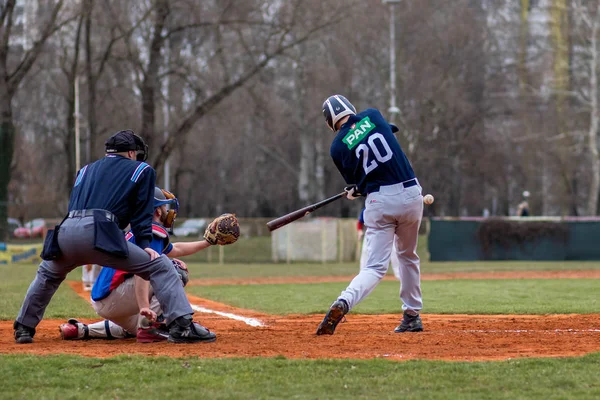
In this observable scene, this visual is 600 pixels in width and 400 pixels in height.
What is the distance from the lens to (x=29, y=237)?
31.6 m

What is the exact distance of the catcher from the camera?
7281mm

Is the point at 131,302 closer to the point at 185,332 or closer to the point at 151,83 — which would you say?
the point at 185,332

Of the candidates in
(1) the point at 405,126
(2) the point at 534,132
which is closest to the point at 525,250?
(1) the point at 405,126

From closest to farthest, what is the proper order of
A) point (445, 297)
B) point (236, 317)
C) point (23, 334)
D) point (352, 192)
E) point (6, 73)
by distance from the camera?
point (23, 334)
point (352, 192)
point (236, 317)
point (445, 297)
point (6, 73)

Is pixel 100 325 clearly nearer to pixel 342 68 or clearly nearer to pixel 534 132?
pixel 342 68

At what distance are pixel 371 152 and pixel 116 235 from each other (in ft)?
7.61

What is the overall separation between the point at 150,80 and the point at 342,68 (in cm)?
1453

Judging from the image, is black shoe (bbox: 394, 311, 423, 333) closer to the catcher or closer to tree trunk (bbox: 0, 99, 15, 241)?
the catcher

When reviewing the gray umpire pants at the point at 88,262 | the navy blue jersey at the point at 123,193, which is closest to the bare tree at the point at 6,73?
the gray umpire pants at the point at 88,262

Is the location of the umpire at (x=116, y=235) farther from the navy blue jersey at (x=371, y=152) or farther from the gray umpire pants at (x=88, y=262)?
the navy blue jersey at (x=371, y=152)

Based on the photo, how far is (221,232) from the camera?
7598mm

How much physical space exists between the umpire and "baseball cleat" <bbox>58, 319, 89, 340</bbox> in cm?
51

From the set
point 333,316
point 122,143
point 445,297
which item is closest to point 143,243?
point 122,143

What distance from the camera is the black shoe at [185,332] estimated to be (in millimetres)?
6949
